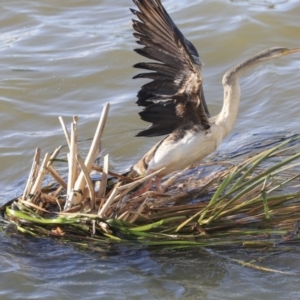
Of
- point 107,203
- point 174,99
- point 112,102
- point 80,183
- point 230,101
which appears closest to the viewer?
point 107,203

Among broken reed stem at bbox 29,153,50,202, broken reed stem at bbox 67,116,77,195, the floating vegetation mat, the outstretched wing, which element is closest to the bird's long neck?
the outstretched wing

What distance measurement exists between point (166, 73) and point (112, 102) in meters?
2.78

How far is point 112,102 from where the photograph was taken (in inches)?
344

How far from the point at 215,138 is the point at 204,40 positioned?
14.2 ft

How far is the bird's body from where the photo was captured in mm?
5809

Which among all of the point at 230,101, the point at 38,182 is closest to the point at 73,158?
the point at 38,182

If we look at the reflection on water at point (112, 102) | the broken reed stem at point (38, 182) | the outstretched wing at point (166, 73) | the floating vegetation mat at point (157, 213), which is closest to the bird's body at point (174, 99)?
the outstretched wing at point (166, 73)

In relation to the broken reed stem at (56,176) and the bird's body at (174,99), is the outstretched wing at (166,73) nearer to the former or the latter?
the bird's body at (174,99)

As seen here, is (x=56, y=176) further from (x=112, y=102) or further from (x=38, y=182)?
(x=112, y=102)

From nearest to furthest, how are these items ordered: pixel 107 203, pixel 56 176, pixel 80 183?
pixel 107 203 → pixel 80 183 → pixel 56 176

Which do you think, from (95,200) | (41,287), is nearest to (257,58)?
(95,200)

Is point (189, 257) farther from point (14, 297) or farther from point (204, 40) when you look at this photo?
point (204, 40)

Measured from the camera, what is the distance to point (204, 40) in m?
10.4

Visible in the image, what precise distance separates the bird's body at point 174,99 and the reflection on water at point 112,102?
3.21 ft
